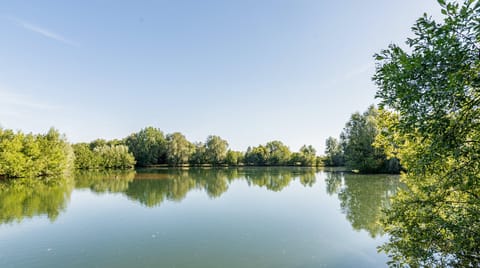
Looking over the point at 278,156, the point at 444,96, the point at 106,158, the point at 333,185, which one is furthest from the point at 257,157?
the point at 444,96

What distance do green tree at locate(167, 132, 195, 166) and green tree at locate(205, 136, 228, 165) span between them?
16.5 ft

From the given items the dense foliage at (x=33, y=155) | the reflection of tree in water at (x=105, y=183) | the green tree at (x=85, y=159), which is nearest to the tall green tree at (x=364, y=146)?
the reflection of tree in water at (x=105, y=183)

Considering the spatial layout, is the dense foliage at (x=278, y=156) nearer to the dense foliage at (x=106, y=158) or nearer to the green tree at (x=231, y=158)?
the green tree at (x=231, y=158)

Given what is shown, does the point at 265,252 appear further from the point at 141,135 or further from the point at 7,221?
the point at 141,135

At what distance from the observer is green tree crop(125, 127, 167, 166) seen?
68.2m

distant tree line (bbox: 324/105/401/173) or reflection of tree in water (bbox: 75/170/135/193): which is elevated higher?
distant tree line (bbox: 324/105/401/173)

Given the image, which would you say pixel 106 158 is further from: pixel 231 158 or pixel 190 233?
pixel 190 233

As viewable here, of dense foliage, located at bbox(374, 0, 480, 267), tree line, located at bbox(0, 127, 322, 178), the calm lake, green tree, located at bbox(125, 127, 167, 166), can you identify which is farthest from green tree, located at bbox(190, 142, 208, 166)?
dense foliage, located at bbox(374, 0, 480, 267)

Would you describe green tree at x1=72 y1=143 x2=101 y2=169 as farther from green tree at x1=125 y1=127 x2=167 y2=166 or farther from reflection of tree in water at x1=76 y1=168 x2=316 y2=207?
reflection of tree in water at x1=76 y1=168 x2=316 y2=207

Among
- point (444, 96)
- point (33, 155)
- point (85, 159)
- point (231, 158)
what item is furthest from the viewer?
point (231, 158)

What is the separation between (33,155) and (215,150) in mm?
41136

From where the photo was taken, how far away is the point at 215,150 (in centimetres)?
6875

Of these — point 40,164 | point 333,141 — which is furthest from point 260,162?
point 40,164

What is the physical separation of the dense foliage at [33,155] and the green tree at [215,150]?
112ft
